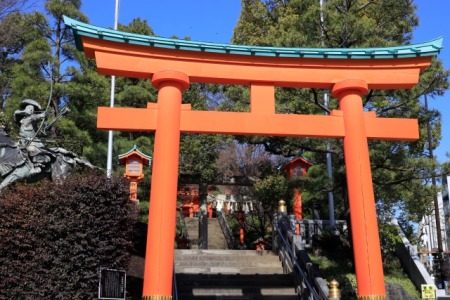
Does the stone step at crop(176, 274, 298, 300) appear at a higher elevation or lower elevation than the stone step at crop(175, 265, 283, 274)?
lower

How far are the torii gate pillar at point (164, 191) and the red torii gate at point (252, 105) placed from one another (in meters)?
0.02

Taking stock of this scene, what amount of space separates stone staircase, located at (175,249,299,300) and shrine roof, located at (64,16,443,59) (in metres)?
5.02

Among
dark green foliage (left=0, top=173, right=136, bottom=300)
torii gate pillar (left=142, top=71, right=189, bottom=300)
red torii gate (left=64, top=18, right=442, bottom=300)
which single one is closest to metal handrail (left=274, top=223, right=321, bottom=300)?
red torii gate (left=64, top=18, right=442, bottom=300)

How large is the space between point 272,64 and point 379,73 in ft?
7.08

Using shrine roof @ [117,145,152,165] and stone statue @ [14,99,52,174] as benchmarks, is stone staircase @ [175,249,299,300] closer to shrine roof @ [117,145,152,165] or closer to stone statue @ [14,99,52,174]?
stone statue @ [14,99,52,174]

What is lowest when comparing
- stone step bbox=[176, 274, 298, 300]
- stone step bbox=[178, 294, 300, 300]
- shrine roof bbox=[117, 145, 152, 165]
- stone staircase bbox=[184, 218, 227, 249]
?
stone step bbox=[178, 294, 300, 300]

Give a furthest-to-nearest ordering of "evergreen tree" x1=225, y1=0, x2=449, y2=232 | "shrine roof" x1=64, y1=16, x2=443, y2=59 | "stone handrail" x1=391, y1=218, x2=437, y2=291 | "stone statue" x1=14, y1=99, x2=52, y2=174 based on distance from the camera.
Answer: "stone handrail" x1=391, y1=218, x2=437, y2=291, "evergreen tree" x1=225, y1=0, x2=449, y2=232, "stone statue" x1=14, y1=99, x2=52, y2=174, "shrine roof" x1=64, y1=16, x2=443, y2=59

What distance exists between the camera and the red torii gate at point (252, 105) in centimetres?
818

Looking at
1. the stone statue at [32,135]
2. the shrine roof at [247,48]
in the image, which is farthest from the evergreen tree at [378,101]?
the stone statue at [32,135]

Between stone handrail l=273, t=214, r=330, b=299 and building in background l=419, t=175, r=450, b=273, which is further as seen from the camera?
building in background l=419, t=175, r=450, b=273

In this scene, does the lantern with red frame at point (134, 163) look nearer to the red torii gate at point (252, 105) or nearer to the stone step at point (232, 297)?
the stone step at point (232, 297)

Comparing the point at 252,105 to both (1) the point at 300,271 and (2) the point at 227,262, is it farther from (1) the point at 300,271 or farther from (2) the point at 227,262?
(2) the point at 227,262

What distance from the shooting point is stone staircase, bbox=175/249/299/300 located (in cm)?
1015

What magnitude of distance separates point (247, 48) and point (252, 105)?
1.07 meters
